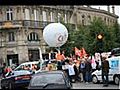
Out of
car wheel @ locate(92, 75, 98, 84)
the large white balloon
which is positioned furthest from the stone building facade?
the large white balloon

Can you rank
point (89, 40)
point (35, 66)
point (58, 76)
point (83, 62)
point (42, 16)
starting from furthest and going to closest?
point (42, 16)
point (89, 40)
point (35, 66)
point (83, 62)
point (58, 76)

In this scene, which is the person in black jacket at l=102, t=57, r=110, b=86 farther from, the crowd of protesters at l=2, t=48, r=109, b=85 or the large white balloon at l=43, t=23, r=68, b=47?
the large white balloon at l=43, t=23, r=68, b=47

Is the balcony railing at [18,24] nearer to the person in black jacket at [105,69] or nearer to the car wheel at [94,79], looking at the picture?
the car wheel at [94,79]

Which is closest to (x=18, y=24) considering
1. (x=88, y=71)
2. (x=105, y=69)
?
(x=88, y=71)

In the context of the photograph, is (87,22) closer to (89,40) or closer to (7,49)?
(7,49)

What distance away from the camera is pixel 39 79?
9.45 metres

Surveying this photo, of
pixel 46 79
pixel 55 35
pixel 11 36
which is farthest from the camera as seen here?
pixel 11 36

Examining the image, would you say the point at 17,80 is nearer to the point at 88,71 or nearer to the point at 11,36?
the point at 88,71

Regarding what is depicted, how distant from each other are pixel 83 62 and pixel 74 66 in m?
0.81

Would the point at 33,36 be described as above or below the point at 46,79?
above

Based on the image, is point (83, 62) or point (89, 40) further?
point (89, 40)

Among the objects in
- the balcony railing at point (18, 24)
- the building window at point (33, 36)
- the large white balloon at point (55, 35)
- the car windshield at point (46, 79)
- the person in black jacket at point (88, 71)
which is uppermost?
the balcony railing at point (18, 24)

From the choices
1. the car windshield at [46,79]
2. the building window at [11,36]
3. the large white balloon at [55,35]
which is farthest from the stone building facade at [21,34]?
the car windshield at [46,79]
